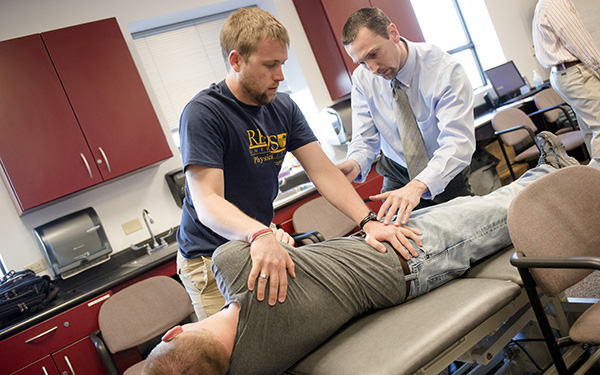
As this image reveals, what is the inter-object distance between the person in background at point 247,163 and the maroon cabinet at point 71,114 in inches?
62.4

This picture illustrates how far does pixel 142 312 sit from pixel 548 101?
13.8 ft

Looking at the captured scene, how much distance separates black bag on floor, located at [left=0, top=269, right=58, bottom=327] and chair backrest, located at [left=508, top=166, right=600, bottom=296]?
243 centimetres

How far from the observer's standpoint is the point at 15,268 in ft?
10.0

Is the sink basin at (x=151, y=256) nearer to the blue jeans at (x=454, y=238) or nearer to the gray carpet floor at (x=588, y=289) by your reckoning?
the blue jeans at (x=454, y=238)

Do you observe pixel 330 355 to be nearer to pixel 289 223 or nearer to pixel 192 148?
pixel 192 148

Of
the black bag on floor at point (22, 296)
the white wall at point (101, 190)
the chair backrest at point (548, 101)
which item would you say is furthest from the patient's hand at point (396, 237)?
the chair backrest at point (548, 101)

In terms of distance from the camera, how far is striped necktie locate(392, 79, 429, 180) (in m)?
2.07

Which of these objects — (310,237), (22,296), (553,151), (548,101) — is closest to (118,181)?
(22,296)

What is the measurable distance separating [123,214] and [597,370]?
9.76 ft

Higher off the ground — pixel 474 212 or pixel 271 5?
pixel 271 5

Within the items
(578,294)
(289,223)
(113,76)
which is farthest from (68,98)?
(578,294)

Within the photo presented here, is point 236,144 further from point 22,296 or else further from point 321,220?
point 22,296

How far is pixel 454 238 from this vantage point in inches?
60.0

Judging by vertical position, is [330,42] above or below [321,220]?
above
